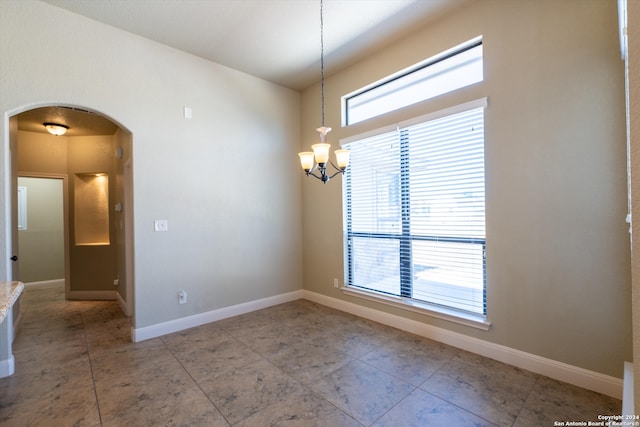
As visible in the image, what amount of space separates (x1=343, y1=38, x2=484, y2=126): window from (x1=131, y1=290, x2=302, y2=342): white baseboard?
2.89 metres

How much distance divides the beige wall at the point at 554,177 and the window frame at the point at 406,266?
0.30 feet

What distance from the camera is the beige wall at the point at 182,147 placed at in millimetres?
2699

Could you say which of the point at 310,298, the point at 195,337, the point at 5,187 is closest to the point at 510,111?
the point at 310,298

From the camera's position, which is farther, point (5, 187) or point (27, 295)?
point (27, 295)

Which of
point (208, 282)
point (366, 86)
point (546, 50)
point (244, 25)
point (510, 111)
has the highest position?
point (244, 25)

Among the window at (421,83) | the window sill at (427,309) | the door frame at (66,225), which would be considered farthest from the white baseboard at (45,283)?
the window at (421,83)

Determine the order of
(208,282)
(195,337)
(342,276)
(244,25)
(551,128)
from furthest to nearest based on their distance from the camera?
(342,276), (208,282), (195,337), (244,25), (551,128)

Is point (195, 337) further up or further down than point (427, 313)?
further down

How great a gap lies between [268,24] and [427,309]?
356 cm

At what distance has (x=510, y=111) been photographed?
2533mm

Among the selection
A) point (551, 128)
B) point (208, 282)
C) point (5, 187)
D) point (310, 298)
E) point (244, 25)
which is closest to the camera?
point (551, 128)

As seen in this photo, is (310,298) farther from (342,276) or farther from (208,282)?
(208,282)

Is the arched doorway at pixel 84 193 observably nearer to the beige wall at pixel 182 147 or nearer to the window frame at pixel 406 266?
the beige wall at pixel 182 147

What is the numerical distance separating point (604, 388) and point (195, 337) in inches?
148
